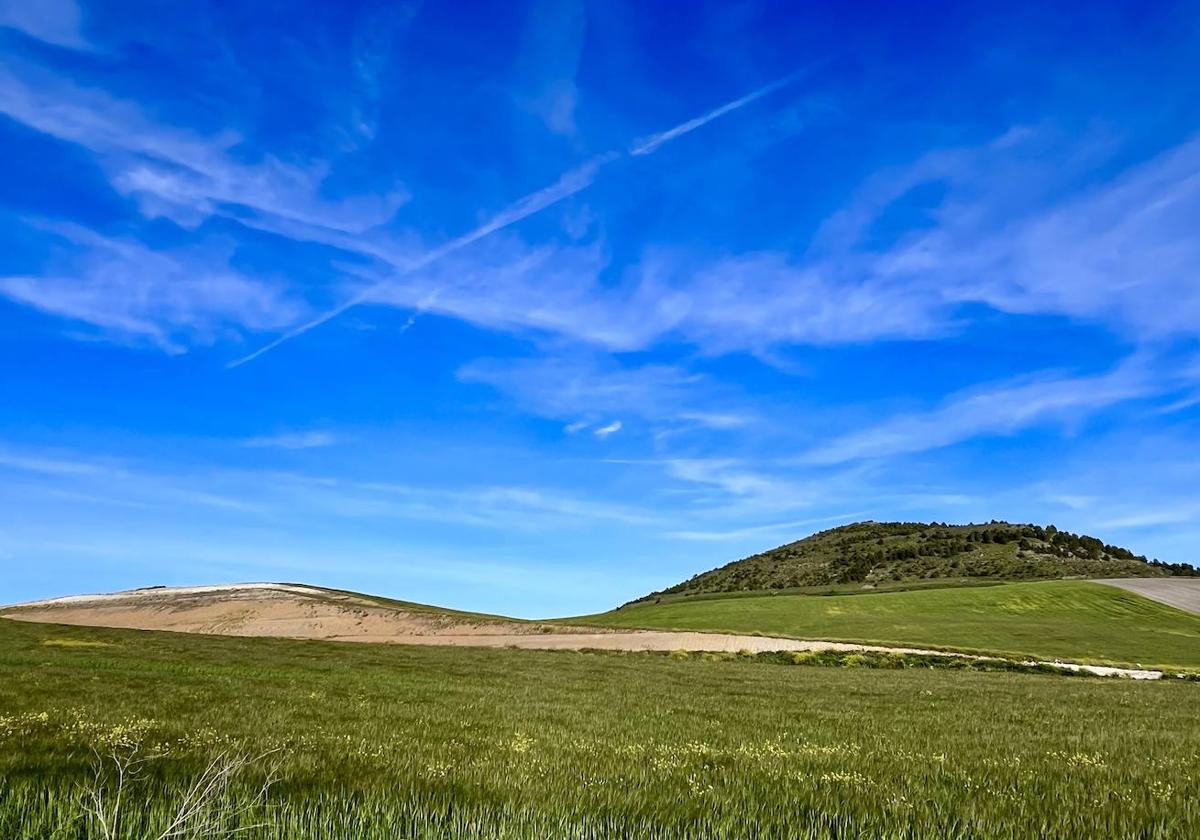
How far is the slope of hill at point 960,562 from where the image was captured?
467 feet

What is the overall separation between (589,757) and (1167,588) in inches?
5196

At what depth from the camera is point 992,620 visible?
267 ft

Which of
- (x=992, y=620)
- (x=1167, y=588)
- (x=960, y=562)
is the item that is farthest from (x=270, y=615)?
(x=960, y=562)

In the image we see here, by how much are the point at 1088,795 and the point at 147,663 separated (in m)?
36.9

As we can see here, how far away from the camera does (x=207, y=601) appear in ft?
296

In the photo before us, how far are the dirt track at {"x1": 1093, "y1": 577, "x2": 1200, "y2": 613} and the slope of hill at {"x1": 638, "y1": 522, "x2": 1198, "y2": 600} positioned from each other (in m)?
12.5

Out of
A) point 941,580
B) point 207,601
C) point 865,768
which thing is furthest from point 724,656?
point 941,580

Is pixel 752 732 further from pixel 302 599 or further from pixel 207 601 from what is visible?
pixel 207 601

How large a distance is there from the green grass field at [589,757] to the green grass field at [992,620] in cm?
3977

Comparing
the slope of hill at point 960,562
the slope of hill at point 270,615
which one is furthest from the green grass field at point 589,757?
the slope of hill at point 960,562

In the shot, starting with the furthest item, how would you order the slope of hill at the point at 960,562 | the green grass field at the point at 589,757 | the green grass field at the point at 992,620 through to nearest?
the slope of hill at the point at 960,562, the green grass field at the point at 992,620, the green grass field at the point at 589,757

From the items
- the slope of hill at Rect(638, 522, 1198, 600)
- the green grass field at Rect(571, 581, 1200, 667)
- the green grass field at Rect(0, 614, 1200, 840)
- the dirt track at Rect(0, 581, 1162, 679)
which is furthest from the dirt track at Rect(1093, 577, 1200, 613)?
the green grass field at Rect(0, 614, 1200, 840)

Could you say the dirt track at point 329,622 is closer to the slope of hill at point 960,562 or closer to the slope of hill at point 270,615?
the slope of hill at point 270,615

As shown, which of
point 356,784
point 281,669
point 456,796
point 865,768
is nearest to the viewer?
point 456,796
